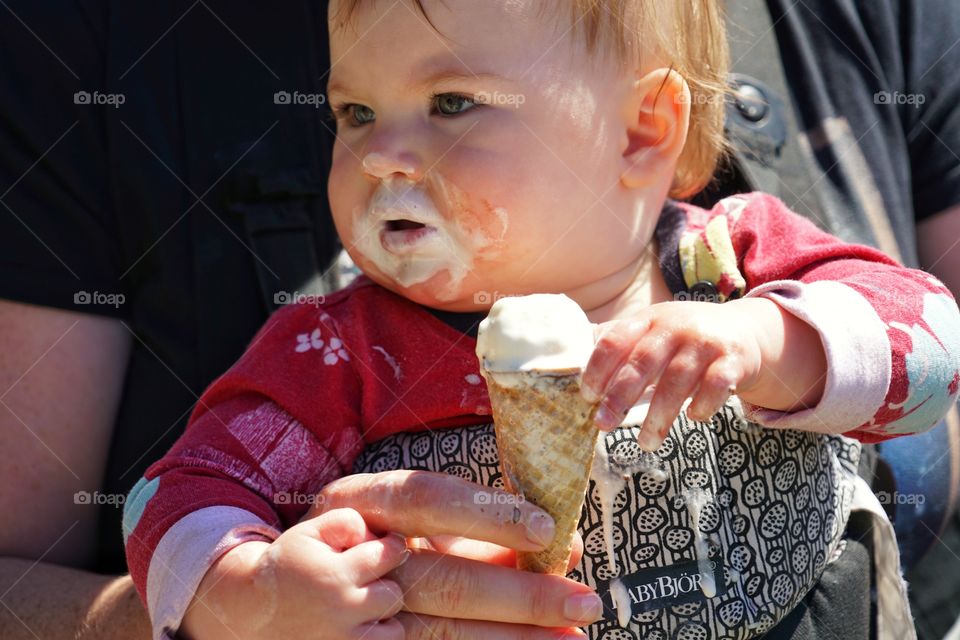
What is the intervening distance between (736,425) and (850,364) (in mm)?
240

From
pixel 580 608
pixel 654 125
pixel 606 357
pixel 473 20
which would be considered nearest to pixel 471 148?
pixel 473 20

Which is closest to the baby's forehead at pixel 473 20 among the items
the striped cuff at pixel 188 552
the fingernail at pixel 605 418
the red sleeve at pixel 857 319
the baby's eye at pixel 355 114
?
the baby's eye at pixel 355 114

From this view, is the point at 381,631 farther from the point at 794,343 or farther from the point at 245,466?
the point at 794,343

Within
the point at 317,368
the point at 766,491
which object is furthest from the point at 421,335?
the point at 766,491

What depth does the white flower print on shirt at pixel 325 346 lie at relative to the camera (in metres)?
1.74

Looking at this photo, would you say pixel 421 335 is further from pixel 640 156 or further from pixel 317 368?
pixel 640 156

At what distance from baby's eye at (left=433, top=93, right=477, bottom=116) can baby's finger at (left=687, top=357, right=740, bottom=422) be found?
25.4 inches

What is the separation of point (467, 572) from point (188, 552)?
410 millimetres

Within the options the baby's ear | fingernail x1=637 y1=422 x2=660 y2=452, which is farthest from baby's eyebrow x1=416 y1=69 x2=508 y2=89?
fingernail x1=637 y1=422 x2=660 y2=452

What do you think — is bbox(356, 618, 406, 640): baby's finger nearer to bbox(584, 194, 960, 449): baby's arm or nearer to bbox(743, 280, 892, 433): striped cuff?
bbox(584, 194, 960, 449): baby's arm

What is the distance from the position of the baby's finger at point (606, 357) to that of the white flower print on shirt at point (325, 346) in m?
0.60

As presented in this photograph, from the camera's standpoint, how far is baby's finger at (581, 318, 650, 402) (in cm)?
125

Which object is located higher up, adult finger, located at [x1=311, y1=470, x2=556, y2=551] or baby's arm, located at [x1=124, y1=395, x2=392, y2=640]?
adult finger, located at [x1=311, y1=470, x2=556, y2=551]

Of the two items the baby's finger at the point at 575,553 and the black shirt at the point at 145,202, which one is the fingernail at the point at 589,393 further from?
the black shirt at the point at 145,202
